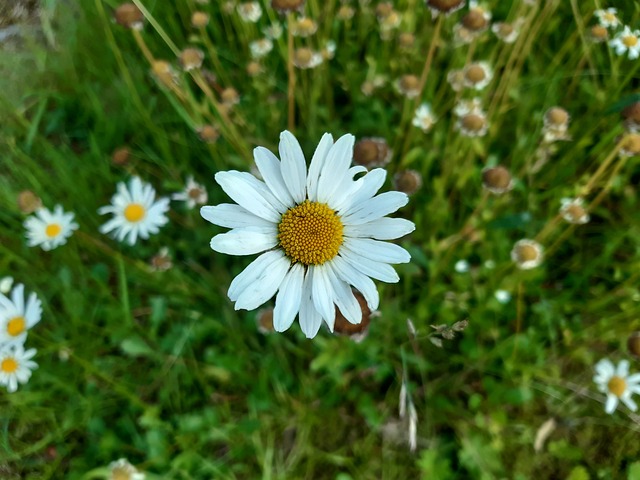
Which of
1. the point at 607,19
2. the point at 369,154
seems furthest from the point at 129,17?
the point at 607,19

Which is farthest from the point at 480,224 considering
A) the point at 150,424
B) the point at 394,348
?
the point at 150,424

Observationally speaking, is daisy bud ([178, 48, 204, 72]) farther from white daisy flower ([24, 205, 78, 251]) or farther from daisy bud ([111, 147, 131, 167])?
white daisy flower ([24, 205, 78, 251])

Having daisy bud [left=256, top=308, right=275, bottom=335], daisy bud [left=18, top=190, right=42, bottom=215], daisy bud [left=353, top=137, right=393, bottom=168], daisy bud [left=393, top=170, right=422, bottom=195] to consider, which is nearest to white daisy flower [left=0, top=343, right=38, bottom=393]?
daisy bud [left=18, top=190, right=42, bottom=215]

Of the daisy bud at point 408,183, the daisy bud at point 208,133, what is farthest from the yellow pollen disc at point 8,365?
the daisy bud at point 408,183

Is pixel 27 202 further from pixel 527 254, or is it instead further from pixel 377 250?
pixel 527 254

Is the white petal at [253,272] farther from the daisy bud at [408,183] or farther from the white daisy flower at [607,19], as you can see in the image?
the white daisy flower at [607,19]
